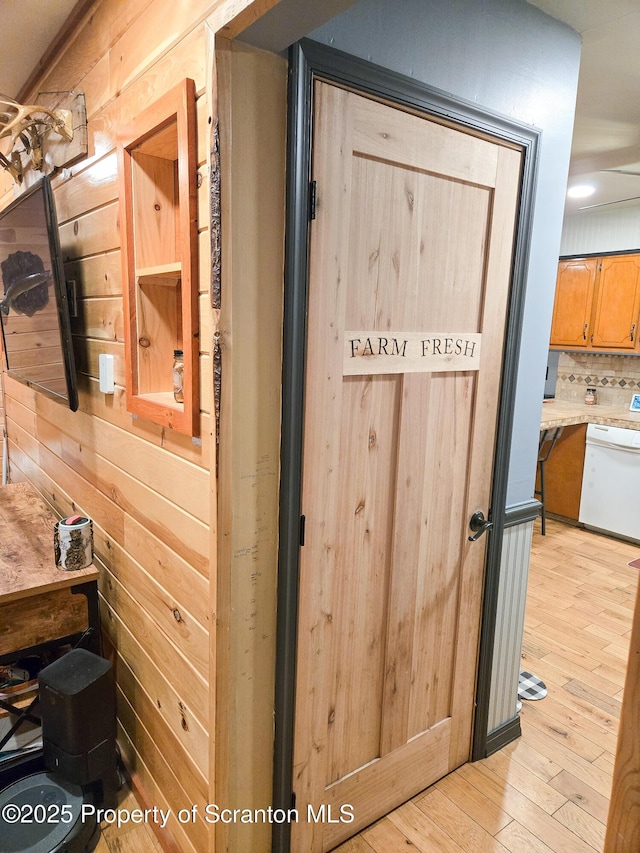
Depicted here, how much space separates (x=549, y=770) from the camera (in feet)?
6.70

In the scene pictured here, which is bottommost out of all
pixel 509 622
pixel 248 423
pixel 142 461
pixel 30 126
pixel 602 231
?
pixel 509 622

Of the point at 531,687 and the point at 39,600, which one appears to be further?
the point at 531,687

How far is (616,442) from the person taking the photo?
4.26 meters

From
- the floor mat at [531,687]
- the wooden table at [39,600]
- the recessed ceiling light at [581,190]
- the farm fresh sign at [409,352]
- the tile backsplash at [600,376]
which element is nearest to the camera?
the farm fresh sign at [409,352]

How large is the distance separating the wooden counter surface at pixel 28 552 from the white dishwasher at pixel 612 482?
156 inches

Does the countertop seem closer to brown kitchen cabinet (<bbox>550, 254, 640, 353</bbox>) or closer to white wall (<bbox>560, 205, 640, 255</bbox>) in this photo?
brown kitchen cabinet (<bbox>550, 254, 640, 353</bbox>)

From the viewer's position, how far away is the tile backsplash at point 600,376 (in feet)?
16.0

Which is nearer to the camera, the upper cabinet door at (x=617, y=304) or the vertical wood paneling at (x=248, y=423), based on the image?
the vertical wood paneling at (x=248, y=423)

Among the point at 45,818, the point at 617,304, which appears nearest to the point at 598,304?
the point at 617,304

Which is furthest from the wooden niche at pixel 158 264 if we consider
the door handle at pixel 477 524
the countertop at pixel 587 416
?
the countertop at pixel 587 416

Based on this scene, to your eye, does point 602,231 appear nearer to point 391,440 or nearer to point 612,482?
point 612,482

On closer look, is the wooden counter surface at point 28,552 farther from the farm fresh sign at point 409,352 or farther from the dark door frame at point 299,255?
the farm fresh sign at point 409,352

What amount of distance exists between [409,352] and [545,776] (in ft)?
5.55

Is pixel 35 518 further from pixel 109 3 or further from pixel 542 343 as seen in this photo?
pixel 542 343
